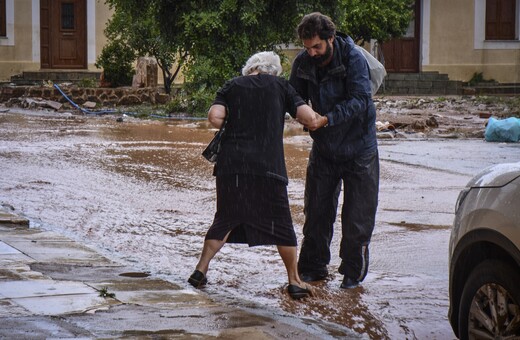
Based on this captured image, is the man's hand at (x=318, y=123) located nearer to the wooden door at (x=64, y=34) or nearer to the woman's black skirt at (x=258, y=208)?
the woman's black skirt at (x=258, y=208)

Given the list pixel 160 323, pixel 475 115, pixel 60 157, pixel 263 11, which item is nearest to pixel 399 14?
pixel 475 115

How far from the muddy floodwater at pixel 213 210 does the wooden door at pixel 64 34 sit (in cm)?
1323

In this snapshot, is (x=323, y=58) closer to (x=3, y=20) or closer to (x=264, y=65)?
(x=264, y=65)

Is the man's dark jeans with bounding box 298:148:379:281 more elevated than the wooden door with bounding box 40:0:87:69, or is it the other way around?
the wooden door with bounding box 40:0:87:69

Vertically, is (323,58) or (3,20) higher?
(3,20)

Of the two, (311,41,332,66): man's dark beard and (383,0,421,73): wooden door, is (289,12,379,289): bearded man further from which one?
(383,0,421,73): wooden door

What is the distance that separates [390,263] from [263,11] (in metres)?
14.4

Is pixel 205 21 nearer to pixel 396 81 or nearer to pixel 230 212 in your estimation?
pixel 396 81

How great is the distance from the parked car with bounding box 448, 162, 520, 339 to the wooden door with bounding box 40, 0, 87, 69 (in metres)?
27.5

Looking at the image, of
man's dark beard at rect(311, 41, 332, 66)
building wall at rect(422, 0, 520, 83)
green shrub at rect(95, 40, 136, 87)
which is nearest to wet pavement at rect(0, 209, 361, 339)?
man's dark beard at rect(311, 41, 332, 66)

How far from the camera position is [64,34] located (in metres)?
31.7

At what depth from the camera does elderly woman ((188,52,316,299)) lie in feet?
22.3

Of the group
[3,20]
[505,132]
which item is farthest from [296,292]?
[3,20]

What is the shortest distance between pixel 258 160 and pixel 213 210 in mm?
3644
